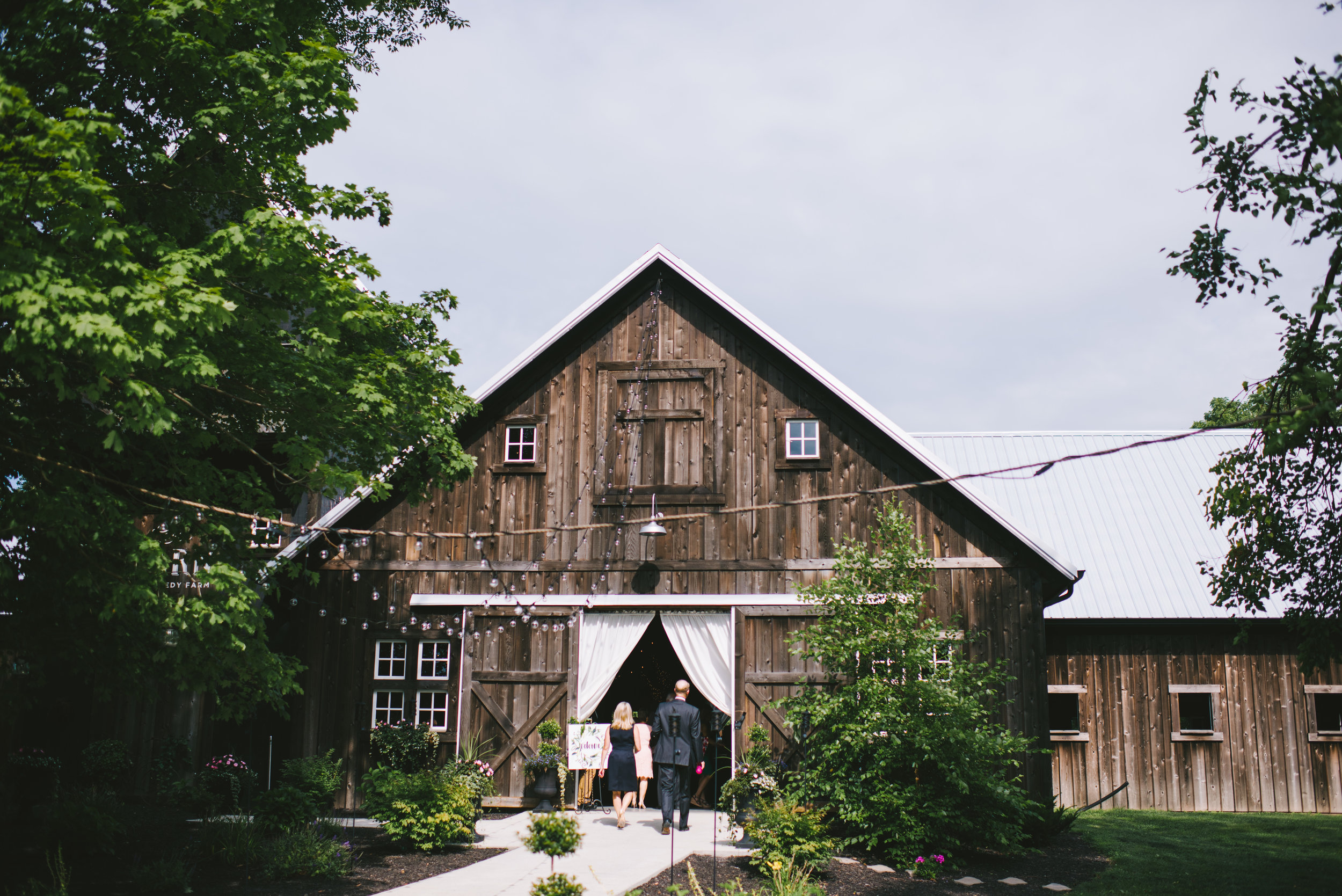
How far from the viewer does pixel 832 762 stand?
37.6 ft

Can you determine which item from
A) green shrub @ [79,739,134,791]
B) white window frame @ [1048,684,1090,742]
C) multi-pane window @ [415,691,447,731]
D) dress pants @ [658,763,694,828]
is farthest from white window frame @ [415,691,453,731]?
white window frame @ [1048,684,1090,742]

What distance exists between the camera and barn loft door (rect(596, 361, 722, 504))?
1434 centimetres

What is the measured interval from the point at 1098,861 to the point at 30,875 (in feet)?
35.8

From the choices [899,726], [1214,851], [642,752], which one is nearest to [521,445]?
[642,752]

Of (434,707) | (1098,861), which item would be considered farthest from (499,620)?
(1098,861)

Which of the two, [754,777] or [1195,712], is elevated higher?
[1195,712]

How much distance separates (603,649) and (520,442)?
3313 millimetres

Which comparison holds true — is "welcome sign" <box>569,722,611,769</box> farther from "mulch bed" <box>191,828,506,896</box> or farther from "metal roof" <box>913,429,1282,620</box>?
"metal roof" <box>913,429,1282,620</box>

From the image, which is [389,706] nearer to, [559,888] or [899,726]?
[899,726]

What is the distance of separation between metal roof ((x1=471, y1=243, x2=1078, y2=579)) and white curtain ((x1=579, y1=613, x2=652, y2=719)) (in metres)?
3.73

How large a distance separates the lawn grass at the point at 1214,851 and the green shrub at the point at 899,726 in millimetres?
1330

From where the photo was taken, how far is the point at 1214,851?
11.6m

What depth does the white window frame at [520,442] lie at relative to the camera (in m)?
14.8

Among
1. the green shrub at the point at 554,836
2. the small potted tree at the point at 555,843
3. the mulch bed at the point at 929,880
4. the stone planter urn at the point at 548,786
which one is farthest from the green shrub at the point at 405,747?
the green shrub at the point at 554,836
